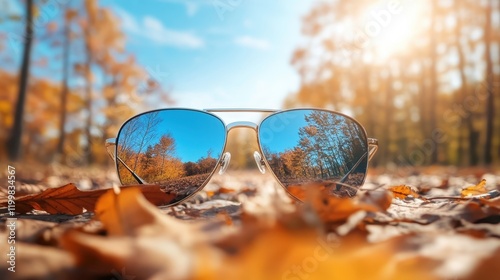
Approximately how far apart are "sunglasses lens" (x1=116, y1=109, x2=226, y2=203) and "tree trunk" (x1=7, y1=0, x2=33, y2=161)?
28.1ft

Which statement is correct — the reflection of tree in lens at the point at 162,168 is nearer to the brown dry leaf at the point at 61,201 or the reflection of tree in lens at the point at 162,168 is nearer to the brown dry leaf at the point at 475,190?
the brown dry leaf at the point at 61,201

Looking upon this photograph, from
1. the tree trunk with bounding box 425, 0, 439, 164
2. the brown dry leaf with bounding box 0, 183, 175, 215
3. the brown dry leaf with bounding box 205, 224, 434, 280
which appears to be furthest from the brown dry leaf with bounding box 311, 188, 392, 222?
the tree trunk with bounding box 425, 0, 439, 164

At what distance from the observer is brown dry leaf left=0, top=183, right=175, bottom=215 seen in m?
1.13

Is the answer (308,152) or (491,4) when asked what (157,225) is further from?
(491,4)

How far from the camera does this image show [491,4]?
11961 millimetres

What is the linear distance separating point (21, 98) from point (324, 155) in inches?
374

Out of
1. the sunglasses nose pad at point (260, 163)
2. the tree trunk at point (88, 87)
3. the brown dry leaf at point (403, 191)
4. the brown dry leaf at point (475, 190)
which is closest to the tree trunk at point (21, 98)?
the tree trunk at point (88, 87)

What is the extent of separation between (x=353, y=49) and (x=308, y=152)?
16.6 meters

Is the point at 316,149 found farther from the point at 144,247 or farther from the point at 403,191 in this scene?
the point at 144,247

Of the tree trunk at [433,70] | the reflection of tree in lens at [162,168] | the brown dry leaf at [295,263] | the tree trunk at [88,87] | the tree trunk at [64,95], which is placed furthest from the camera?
the tree trunk at [88,87]

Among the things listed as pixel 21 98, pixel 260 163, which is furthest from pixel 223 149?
pixel 21 98

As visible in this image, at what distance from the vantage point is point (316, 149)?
189cm

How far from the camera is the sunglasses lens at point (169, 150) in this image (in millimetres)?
1832

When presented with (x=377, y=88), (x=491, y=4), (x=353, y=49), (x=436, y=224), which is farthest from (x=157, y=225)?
(x=377, y=88)
